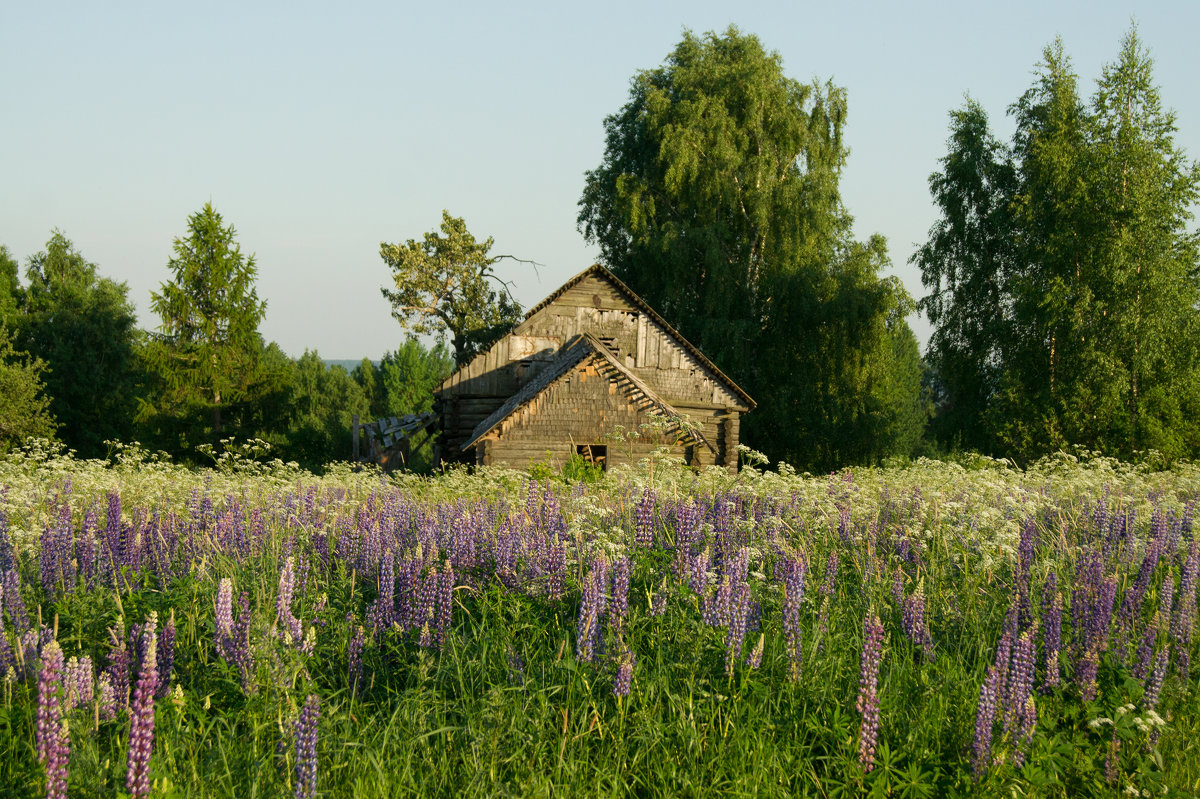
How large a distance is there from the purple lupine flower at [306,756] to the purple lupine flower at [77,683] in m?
1.01

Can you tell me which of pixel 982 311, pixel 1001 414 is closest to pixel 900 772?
pixel 1001 414

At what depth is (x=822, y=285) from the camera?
115 ft

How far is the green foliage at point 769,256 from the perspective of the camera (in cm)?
3525

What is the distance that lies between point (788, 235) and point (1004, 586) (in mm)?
31081

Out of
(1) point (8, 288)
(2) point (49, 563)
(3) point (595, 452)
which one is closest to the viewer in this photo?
(2) point (49, 563)

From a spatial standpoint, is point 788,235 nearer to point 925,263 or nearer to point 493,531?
point 925,263

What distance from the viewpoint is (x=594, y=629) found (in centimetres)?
448

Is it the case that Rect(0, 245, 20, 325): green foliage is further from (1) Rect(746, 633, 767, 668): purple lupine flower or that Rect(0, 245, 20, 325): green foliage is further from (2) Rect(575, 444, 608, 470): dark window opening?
(1) Rect(746, 633, 767, 668): purple lupine flower

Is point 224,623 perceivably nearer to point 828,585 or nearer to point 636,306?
point 828,585

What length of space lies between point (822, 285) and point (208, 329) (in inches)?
1160

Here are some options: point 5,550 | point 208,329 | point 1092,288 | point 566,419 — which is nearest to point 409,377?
point 208,329

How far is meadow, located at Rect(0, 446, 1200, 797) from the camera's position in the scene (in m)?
3.83

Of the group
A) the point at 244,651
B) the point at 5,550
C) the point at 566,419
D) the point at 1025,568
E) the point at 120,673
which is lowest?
the point at 120,673

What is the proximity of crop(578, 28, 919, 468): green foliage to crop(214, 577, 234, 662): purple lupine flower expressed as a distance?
31636mm
